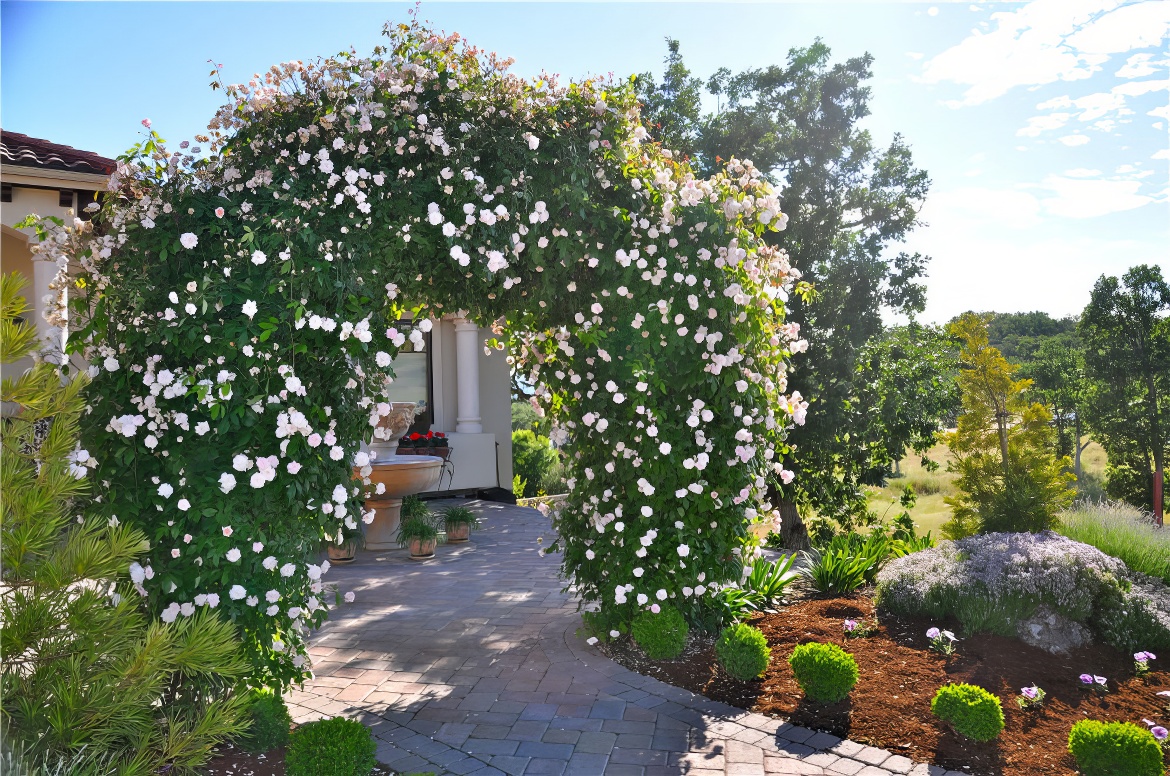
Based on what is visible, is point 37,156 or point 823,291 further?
point 823,291

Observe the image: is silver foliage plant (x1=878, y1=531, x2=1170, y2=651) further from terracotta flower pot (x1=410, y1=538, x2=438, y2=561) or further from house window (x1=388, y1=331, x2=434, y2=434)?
house window (x1=388, y1=331, x2=434, y2=434)

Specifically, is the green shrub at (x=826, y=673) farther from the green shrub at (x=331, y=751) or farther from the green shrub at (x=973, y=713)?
the green shrub at (x=331, y=751)

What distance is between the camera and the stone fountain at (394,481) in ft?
26.8

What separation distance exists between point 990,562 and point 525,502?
9222mm

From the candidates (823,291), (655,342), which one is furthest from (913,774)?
(823,291)

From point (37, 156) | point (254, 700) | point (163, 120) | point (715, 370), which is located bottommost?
point (254, 700)

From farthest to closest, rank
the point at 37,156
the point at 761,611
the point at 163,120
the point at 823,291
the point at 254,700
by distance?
the point at 823,291, the point at 37,156, the point at 761,611, the point at 163,120, the point at 254,700

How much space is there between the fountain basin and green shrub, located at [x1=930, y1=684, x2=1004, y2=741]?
19.4ft

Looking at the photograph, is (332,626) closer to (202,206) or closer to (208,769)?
(208,769)

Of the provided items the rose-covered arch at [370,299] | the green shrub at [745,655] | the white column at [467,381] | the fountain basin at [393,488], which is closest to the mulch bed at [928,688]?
the green shrub at [745,655]

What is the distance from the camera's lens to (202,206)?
3332 mm

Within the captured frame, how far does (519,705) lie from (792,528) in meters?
7.17

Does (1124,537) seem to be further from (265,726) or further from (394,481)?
(394,481)

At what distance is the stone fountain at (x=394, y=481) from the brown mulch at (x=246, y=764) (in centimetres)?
475
